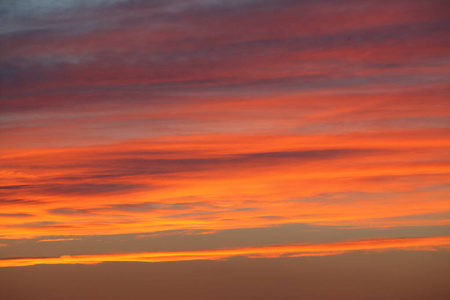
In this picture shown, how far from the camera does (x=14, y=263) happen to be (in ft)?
112

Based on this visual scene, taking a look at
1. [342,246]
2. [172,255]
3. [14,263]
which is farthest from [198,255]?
[14,263]

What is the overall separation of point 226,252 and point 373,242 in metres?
7.93

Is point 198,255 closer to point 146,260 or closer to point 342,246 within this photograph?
point 146,260

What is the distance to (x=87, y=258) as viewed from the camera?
34312mm

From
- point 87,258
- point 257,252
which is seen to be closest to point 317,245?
point 257,252

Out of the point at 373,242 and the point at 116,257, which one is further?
the point at 116,257

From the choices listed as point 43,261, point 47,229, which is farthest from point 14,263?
point 47,229

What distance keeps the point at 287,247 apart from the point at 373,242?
4.59 m

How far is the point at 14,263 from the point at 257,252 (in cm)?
1401

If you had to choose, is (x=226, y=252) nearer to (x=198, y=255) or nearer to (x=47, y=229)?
(x=198, y=255)

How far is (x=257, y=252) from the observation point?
3272 centimetres

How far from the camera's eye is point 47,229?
105ft

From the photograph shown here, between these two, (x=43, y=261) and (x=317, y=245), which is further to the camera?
(x=43, y=261)

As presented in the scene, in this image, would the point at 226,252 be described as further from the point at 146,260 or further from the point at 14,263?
the point at 14,263
